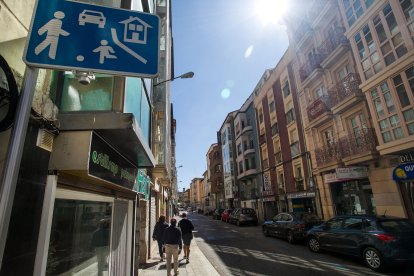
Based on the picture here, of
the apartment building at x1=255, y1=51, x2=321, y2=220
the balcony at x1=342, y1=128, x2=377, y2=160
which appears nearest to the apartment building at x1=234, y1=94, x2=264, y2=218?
the apartment building at x1=255, y1=51, x2=321, y2=220

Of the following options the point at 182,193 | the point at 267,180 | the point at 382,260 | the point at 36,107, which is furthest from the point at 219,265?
the point at 182,193

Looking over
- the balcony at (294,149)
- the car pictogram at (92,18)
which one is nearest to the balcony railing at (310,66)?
the balcony at (294,149)

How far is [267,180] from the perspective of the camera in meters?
29.4

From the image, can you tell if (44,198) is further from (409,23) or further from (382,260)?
(409,23)

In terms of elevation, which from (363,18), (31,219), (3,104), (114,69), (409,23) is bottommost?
(31,219)

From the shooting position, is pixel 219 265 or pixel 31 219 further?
pixel 219 265

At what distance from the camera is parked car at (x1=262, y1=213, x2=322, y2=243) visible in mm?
12906

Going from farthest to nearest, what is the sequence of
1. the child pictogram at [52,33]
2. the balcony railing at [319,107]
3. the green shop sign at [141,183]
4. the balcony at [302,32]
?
the balcony at [302,32], the balcony railing at [319,107], the green shop sign at [141,183], the child pictogram at [52,33]

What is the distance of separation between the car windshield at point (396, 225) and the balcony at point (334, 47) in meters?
10.8

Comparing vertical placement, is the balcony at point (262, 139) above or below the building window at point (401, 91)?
above

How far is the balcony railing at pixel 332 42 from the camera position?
15748 mm

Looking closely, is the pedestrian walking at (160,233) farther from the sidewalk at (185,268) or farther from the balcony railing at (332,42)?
the balcony railing at (332,42)

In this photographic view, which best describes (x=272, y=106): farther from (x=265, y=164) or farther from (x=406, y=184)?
(x=406, y=184)

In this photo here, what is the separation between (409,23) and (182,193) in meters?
159
